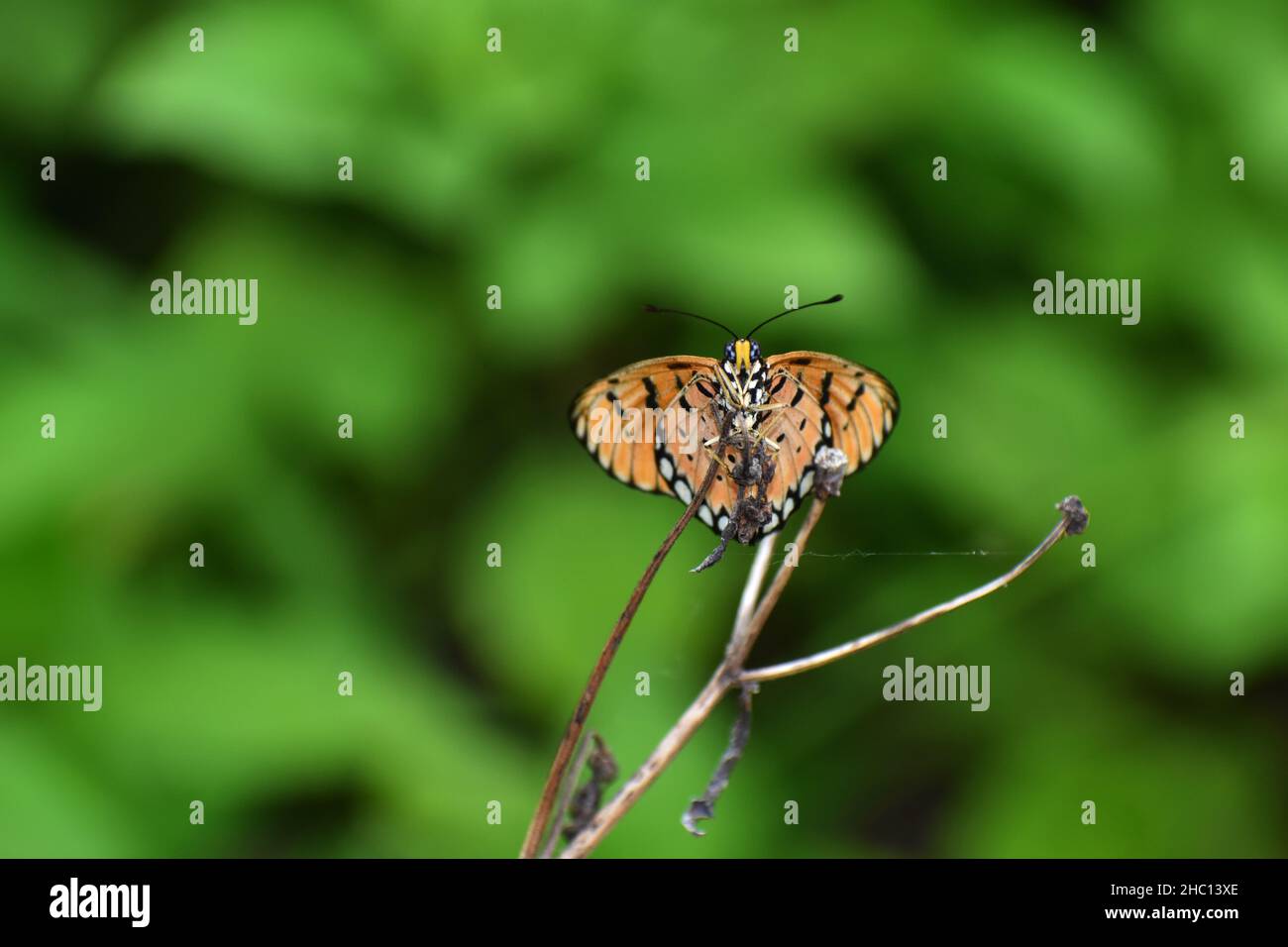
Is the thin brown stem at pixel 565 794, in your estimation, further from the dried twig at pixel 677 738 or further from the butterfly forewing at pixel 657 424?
the butterfly forewing at pixel 657 424

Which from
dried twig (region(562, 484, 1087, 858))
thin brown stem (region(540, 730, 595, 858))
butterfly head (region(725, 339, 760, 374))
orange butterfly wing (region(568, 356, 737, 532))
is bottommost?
thin brown stem (region(540, 730, 595, 858))

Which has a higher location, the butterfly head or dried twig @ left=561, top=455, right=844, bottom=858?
the butterfly head

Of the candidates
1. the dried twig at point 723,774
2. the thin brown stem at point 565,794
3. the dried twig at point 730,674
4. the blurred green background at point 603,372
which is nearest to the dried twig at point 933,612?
the dried twig at point 730,674

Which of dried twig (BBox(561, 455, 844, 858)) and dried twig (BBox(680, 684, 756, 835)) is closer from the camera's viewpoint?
dried twig (BBox(561, 455, 844, 858))

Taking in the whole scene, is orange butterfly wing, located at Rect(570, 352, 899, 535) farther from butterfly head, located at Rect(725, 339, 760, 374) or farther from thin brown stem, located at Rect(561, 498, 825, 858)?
thin brown stem, located at Rect(561, 498, 825, 858)

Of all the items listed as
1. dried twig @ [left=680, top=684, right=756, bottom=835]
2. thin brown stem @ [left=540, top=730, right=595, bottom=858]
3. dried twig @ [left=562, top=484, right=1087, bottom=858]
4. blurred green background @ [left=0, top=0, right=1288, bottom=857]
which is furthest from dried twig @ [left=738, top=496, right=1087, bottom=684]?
blurred green background @ [left=0, top=0, right=1288, bottom=857]

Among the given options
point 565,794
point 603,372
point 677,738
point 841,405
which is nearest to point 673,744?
point 677,738
